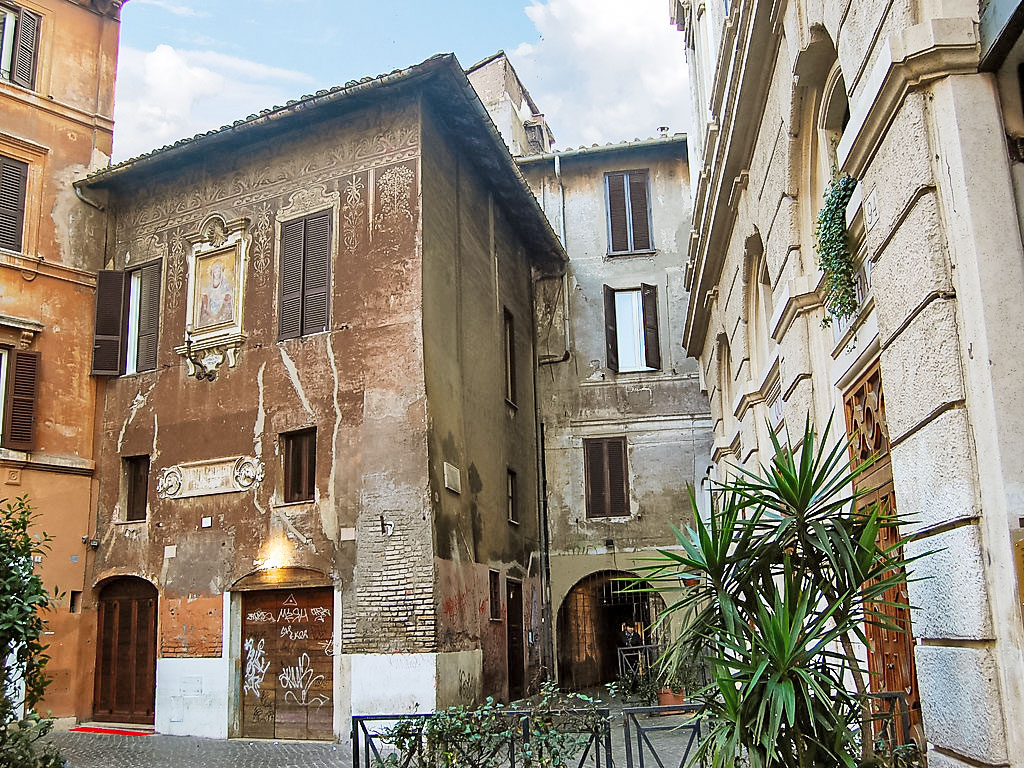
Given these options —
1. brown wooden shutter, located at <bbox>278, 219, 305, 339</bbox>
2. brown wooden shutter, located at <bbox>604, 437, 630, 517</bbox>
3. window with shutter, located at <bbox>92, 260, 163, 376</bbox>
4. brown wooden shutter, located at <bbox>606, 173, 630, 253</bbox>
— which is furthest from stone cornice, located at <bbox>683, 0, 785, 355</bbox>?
window with shutter, located at <bbox>92, 260, 163, 376</bbox>

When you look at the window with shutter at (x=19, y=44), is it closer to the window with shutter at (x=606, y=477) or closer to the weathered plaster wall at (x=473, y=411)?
the weathered plaster wall at (x=473, y=411)

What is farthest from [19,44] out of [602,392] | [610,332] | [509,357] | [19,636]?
[19,636]

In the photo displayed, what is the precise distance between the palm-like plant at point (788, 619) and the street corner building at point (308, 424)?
9179 mm

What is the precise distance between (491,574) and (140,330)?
7.74 meters

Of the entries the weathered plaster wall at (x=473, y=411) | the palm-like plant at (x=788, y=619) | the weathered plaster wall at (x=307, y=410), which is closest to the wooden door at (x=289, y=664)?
the weathered plaster wall at (x=307, y=410)

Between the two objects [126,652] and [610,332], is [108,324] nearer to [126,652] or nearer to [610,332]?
[126,652]

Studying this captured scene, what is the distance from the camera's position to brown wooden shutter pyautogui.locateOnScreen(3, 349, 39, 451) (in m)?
16.3

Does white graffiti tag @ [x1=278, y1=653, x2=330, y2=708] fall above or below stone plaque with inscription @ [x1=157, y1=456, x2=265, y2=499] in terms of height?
below

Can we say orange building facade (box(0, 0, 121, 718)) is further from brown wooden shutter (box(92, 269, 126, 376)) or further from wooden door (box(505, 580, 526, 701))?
wooden door (box(505, 580, 526, 701))

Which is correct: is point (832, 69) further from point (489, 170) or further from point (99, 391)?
point (99, 391)

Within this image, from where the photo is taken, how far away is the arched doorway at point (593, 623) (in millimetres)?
19922

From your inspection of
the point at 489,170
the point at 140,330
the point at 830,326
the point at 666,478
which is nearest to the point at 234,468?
the point at 140,330

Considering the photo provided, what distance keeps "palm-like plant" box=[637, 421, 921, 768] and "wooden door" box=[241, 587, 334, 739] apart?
10.3 meters

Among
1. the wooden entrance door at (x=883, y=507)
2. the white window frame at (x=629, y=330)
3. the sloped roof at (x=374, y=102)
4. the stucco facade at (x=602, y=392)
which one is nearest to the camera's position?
the wooden entrance door at (x=883, y=507)
